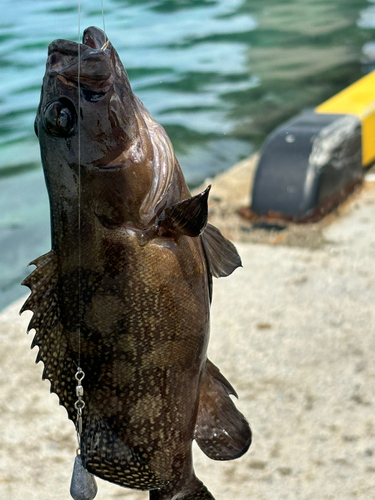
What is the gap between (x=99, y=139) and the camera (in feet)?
7.04

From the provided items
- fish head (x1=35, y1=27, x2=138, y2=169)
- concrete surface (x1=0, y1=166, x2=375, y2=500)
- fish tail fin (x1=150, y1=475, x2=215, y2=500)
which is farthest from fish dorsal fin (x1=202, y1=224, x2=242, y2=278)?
concrete surface (x1=0, y1=166, x2=375, y2=500)

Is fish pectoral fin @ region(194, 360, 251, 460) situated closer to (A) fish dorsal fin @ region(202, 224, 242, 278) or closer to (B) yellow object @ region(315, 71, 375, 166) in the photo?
(A) fish dorsal fin @ region(202, 224, 242, 278)

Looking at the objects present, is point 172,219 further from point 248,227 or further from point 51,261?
point 248,227

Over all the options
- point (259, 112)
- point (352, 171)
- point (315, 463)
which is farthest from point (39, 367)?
point (259, 112)

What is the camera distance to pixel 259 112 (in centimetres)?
1196

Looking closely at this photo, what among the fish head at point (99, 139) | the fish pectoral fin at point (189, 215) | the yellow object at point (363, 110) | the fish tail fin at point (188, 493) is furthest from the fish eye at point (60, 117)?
the yellow object at point (363, 110)

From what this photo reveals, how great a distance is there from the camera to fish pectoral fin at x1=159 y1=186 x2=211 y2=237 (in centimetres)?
204

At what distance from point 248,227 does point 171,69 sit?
886 centimetres

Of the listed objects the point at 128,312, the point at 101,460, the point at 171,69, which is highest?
the point at 128,312

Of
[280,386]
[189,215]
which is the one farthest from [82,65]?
[280,386]

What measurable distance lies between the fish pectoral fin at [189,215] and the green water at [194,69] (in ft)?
17.2

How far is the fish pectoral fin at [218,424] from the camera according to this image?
2547mm

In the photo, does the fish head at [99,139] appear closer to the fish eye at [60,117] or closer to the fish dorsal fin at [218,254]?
the fish eye at [60,117]

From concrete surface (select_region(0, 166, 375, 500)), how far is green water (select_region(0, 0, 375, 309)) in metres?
2.73
